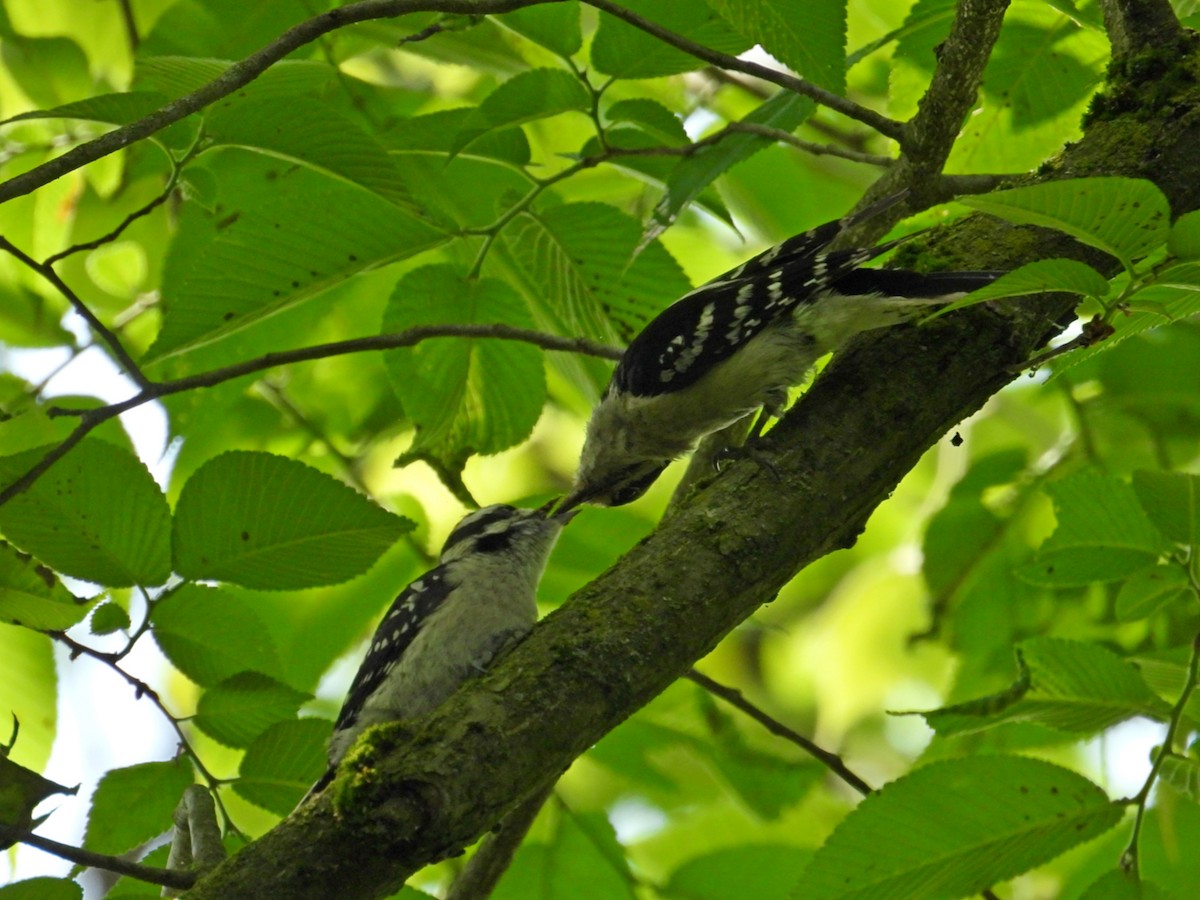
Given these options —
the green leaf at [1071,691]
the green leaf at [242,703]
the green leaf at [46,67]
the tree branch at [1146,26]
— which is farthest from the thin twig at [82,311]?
the tree branch at [1146,26]

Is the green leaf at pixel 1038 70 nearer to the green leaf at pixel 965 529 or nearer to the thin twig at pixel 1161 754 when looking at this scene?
the green leaf at pixel 965 529

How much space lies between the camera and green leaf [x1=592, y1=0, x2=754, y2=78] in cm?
356

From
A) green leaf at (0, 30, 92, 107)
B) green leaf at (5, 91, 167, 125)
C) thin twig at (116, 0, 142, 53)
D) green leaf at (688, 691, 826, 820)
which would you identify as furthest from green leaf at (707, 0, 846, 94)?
thin twig at (116, 0, 142, 53)

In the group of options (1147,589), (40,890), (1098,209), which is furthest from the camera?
(1147,589)

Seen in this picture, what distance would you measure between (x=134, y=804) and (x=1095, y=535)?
2451 mm

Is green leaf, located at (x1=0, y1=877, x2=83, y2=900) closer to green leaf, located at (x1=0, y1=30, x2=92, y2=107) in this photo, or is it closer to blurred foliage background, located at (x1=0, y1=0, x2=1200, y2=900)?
blurred foliage background, located at (x1=0, y1=0, x2=1200, y2=900)

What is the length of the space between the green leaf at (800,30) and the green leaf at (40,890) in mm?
2319

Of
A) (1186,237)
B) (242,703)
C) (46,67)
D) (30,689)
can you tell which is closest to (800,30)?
(1186,237)

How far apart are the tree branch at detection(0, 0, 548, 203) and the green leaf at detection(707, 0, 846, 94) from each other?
1.87ft

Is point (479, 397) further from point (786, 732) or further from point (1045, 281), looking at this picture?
point (1045, 281)

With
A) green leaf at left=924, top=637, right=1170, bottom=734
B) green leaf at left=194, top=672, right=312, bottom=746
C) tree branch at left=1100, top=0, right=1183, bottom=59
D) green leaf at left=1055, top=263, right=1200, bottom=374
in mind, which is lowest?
green leaf at left=924, top=637, right=1170, bottom=734

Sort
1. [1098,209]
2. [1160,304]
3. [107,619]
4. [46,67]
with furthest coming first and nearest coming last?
[46,67] < [107,619] < [1160,304] < [1098,209]

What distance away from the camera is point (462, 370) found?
3.87 metres

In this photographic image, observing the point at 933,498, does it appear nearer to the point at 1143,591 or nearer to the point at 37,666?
the point at 1143,591
